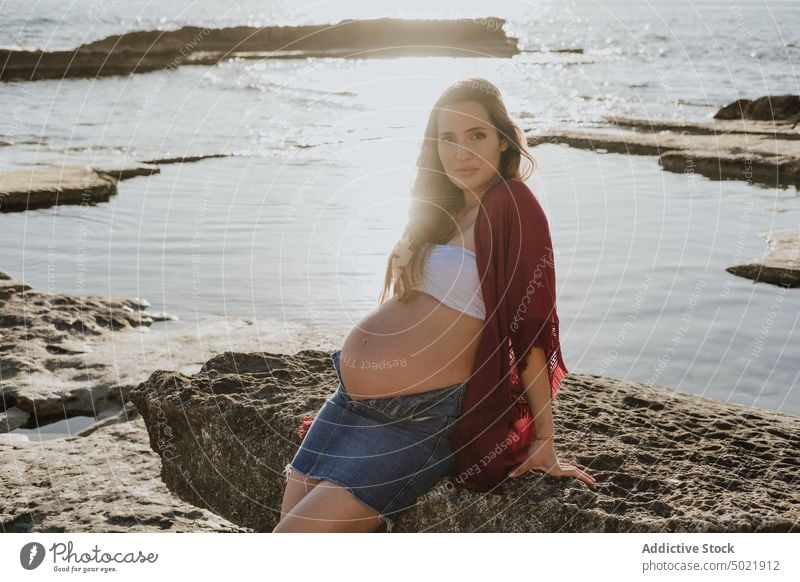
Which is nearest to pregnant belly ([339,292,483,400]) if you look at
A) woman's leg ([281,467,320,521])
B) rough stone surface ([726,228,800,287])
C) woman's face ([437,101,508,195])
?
woman's leg ([281,467,320,521])

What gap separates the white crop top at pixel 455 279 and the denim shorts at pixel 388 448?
0.96 feet

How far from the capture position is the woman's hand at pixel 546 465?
3199mm

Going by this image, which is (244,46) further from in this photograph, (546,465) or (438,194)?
(546,465)

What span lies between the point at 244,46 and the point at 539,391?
35606mm

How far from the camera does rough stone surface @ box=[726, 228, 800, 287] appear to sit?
8094mm

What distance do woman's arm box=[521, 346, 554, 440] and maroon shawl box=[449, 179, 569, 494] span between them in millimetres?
29

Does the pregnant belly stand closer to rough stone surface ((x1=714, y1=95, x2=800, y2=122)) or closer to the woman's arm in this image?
the woman's arm

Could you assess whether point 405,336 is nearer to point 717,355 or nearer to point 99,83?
point 717,355

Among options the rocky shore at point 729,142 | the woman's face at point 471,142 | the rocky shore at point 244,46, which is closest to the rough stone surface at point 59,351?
the woman's face at point 471,142

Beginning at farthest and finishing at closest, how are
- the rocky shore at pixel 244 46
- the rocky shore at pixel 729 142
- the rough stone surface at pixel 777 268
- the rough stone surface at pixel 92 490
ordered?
the rocky shore at pixel 244 46, the rocky shore at pixel 729 142, the rough stone surface at pixel 777 268, the rough stone surface at pixel 92 490

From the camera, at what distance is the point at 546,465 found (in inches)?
127

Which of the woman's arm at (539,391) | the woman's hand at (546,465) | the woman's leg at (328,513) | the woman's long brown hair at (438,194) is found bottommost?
the woman's leg at (328,513)

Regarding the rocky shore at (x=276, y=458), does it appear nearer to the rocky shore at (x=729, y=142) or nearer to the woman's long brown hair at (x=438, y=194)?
the woman's long brown hair at (x=438, y=194)
